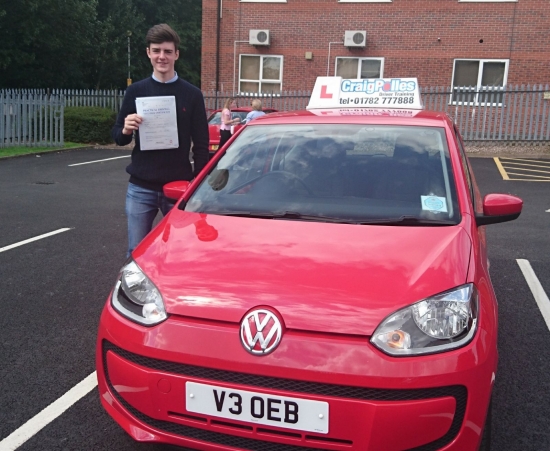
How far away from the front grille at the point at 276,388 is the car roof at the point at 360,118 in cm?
193

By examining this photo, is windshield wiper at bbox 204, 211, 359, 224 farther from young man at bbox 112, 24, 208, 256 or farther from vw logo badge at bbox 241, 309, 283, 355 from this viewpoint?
young man at bbox 112, 24, 208, 256

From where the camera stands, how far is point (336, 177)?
3359mm

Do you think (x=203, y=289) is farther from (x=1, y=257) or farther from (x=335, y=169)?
(x=1, y=257)

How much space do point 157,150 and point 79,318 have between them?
4.56ft

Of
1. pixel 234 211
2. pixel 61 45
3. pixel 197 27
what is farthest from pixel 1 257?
pixel 197 27

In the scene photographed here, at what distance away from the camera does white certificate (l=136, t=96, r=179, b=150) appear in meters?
3.88

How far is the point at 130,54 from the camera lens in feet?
132

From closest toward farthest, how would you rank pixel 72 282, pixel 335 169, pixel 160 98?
1. pixel 335 169
2. pixel 160 98
3. pixel 72 282

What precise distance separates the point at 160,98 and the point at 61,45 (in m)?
29.3

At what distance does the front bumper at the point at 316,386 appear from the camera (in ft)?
6.85

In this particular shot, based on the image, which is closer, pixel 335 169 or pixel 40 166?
pixel 335 169

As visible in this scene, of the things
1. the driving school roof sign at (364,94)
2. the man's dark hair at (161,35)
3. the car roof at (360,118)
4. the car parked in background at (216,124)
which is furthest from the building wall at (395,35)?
the man's dark hair at (161,35)

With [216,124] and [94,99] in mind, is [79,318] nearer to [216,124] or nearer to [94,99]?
[216,124]

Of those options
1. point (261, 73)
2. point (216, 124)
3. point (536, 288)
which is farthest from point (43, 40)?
point (536, 288)
